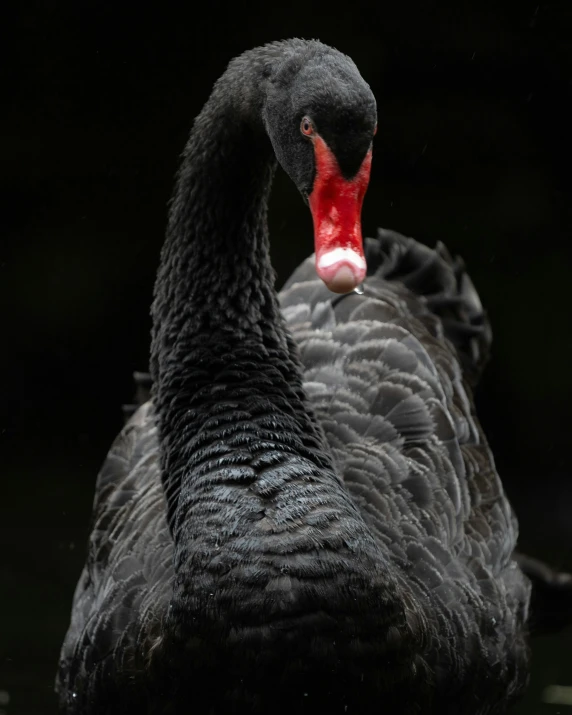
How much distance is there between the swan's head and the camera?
2549 millimetres

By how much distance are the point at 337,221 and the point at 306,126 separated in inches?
10.9

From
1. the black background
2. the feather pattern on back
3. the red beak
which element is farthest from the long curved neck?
the black background

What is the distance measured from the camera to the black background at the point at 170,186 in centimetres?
657

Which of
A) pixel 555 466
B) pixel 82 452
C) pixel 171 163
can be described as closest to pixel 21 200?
pixel 171 163

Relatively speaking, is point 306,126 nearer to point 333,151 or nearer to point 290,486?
point 333,151

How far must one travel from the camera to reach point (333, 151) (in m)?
2.66

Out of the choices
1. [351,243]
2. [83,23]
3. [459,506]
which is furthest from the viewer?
[83,23]

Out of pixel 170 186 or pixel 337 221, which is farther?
pixel 170 186

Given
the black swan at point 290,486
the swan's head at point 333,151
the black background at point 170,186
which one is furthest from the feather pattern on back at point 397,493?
the black background at point 170,186

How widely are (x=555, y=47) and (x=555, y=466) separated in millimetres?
2446

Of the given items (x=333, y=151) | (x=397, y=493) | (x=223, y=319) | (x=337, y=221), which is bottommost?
(x=397, y=493)

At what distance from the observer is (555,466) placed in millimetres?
7148

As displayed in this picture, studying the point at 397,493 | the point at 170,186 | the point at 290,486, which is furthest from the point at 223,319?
the point at 170,186

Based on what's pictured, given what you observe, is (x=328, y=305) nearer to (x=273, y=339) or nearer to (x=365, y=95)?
(x=273, y=339)
